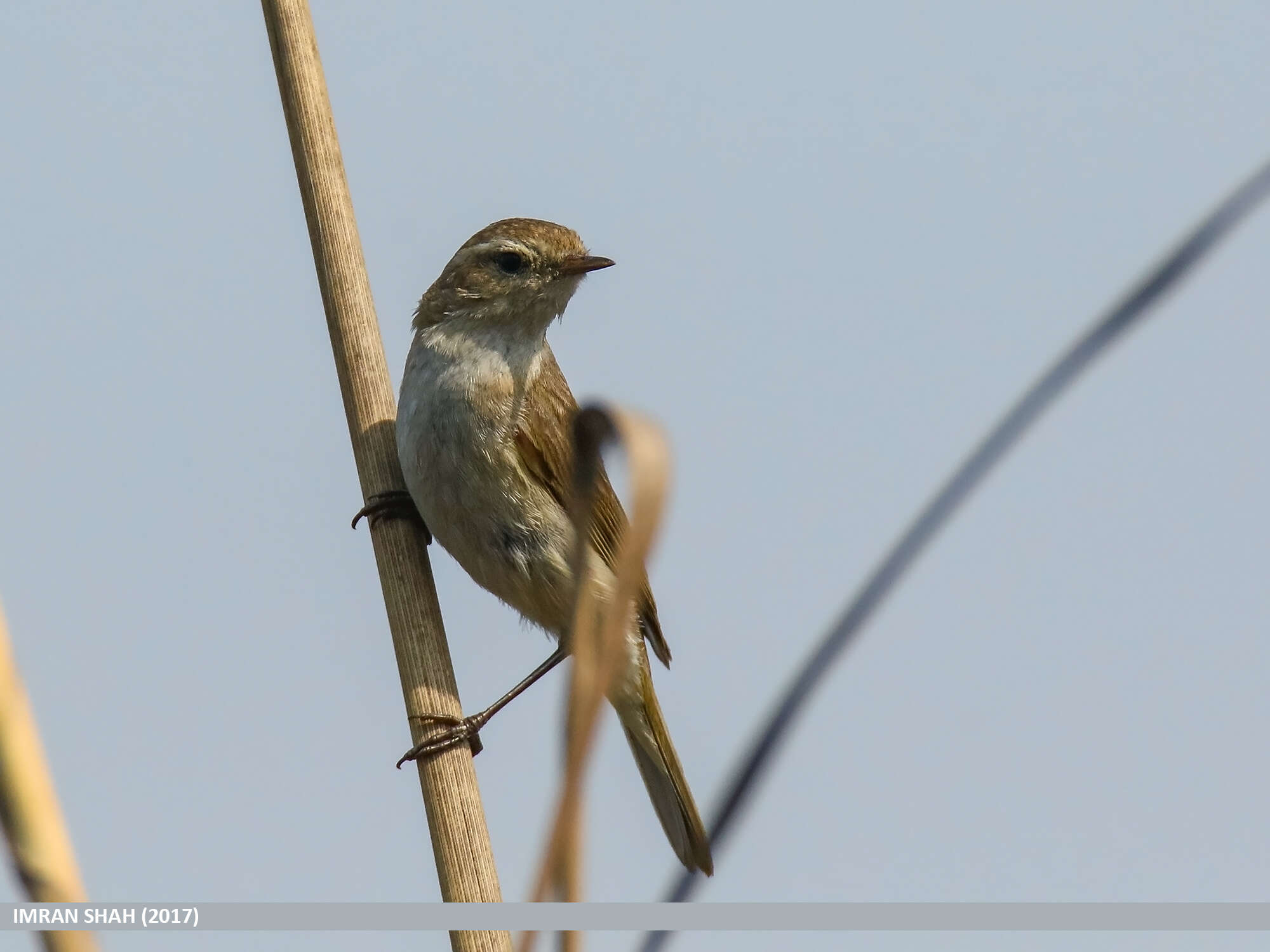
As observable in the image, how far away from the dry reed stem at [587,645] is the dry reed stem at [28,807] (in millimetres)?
315

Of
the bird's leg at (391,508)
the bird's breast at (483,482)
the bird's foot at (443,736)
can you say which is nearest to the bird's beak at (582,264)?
the bird's breast at (483,482)

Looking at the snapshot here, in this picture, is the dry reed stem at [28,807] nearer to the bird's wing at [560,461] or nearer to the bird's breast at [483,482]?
the bird's breast at [483,482]

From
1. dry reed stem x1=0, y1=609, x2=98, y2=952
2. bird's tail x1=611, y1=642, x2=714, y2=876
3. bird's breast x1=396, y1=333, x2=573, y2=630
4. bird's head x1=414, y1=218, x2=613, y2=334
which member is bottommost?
bird's tail x1=611, y1=642, x2=714, y2=876

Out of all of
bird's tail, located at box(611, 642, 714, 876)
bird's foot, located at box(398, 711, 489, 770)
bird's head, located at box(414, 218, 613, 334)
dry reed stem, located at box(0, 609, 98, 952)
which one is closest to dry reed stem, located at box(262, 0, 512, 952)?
bird's foot, located at box(398, 711, 489, 770)

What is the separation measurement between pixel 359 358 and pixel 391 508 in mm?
916

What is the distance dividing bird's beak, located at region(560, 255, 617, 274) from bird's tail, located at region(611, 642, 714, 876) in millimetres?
1443

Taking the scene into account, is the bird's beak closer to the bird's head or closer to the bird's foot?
the bird's head

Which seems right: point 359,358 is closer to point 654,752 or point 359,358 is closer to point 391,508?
point 391,508

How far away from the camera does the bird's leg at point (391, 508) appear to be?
4.07 meters

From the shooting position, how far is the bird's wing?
4852mm

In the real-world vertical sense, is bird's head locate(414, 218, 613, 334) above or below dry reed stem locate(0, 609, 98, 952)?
below

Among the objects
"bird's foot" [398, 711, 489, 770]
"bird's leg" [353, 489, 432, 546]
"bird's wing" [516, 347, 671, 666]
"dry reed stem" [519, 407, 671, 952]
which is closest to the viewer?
"dry reed stem" [519, 407, 671, 952]

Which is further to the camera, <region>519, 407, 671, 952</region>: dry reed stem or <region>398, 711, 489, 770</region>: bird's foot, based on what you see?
<region>398, 711, 489, 770</region>: bird's foot

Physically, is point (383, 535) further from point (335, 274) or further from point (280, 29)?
point (280, 29)
